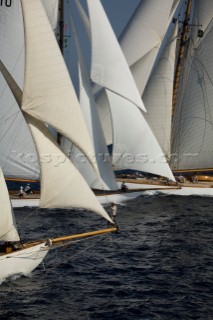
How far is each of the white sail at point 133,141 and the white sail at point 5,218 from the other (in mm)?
15132

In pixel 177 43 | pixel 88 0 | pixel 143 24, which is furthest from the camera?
pixel 177 43

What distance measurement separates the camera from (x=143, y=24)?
160 ft

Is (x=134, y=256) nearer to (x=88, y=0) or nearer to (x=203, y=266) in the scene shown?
(x=203, y=266)

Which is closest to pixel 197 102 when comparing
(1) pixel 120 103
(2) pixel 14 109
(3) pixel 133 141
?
(3) pixel 133 141

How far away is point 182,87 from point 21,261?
2745cm

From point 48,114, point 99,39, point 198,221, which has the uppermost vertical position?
point 99,39

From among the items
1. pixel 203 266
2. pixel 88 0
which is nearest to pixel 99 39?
pixel 88 0

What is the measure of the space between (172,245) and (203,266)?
4.03 meters

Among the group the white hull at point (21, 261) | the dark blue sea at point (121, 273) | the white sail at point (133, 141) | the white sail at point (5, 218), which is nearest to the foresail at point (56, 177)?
the white sail at point (5, 218)

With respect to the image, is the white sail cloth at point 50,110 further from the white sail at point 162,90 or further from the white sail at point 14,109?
the white sail at point 162,90

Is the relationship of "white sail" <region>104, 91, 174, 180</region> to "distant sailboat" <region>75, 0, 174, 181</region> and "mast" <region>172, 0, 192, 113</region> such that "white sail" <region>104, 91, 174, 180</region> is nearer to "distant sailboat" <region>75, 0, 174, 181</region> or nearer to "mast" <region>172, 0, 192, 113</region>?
"distant sailboat" <region>75, 0, 174, 181</region>

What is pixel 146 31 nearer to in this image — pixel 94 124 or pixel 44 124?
pixel 94 124

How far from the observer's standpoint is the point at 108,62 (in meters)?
37.7

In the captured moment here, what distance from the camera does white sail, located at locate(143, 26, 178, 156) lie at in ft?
167
